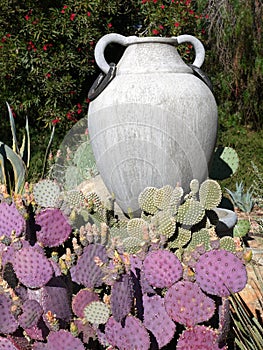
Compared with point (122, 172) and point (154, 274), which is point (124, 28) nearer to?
point (122, 172)

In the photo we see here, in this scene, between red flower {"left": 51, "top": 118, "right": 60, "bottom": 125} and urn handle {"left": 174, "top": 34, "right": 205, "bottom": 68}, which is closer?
urn handle {"left": 174, "top": 34, "right": 205, "bottom": 68}

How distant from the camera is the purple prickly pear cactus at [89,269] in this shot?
1.72 m

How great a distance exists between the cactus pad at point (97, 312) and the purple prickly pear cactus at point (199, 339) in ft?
0.78

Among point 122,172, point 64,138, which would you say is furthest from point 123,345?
point 64,138

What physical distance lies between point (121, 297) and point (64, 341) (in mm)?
224

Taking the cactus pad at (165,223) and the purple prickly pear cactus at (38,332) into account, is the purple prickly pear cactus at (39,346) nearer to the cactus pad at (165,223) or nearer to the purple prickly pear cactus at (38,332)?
the purple prickly pear cactus at (38,332)

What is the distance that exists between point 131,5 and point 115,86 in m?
3.27

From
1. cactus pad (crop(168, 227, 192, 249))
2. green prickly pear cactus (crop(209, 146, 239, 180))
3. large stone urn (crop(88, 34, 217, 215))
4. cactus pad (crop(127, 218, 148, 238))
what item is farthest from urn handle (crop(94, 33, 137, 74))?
cactus pad (crop(168, 227, 192, 249))

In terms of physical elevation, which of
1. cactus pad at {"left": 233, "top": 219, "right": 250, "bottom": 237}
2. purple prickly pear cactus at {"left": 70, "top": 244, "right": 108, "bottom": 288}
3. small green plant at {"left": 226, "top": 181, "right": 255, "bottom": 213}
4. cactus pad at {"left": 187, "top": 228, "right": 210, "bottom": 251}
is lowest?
small green plant at {"left": 226, "top": 181, "right": 255, "bottom": 213}

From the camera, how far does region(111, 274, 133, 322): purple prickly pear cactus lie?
1567 mm

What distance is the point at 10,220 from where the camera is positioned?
74.0 inches

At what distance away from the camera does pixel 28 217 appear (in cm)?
186

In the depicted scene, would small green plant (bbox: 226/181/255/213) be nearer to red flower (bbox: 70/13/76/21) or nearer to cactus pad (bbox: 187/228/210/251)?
red flower (bbox: 70/13/76/21)

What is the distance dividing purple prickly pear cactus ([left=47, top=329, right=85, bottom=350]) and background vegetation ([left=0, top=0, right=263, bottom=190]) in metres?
3.54
